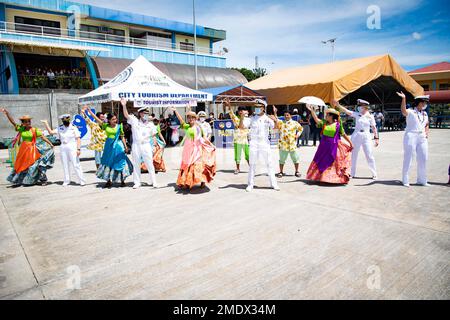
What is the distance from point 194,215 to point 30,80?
778 inches

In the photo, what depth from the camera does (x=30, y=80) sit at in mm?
19891

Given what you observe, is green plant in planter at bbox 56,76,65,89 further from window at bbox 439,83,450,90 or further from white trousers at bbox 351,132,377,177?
window at bbox 439,83,450,90

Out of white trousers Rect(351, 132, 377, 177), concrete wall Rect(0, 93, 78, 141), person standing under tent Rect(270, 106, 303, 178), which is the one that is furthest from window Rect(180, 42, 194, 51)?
white trousers Rect(351, 132, 377, 177)

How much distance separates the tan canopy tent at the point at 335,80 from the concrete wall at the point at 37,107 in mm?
12472

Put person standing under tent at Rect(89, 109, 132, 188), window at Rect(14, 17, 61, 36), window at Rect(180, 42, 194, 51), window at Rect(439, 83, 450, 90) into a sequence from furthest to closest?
window at Rect(439, 83, 450, 90)
window at Rect(180, 42, 194, 51)
window at Rect(14, 17, 61, 36)
person standing under tent at Rect(89, 109, 132, 188)

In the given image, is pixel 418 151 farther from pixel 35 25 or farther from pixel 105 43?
pixel 35 25

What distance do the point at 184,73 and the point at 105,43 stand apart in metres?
6.24

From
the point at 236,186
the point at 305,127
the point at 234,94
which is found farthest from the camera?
the point at 234,94

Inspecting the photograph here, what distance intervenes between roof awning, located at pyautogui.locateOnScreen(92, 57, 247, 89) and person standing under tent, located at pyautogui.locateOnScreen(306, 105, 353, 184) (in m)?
18.4

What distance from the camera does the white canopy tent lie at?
12266 mm

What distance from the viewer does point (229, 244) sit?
3.83 m

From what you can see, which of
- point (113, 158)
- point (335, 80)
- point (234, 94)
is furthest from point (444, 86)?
point (113, 158)

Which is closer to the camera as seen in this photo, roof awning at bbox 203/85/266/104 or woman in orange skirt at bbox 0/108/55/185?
woman in orange skirt at bbox 0/108/55/185
